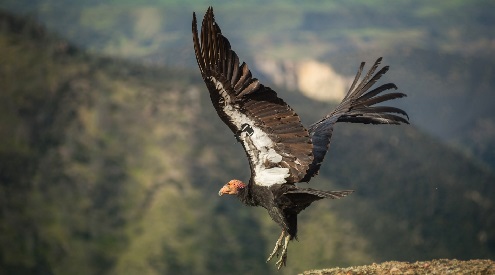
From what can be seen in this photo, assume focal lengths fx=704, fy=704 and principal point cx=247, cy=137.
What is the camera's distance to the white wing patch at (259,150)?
16.3 metres

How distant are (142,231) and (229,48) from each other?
127m

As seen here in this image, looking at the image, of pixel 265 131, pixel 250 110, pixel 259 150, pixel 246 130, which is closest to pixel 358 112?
pixel 259 150

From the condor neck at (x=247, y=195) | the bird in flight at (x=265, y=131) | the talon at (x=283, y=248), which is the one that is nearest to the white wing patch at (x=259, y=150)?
the bird in flight at (x=265, y=131)

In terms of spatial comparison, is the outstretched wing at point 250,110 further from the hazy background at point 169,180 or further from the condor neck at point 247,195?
the hazy background at point 169,180

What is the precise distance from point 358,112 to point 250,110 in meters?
5.85

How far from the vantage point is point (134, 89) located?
553ft

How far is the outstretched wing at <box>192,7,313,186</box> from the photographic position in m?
15.7

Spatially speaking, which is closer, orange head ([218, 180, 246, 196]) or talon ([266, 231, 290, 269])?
talon ([266, 231, 290, 269])

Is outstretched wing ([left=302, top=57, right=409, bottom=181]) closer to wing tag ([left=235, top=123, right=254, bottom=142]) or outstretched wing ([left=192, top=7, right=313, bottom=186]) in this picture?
outstretched wing ([left=192, top=7, right=313, bottom=186])

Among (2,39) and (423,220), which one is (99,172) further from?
(423,220)

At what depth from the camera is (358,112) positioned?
69.2 feet

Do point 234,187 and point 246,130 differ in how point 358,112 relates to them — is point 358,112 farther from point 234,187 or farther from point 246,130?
point 246,130

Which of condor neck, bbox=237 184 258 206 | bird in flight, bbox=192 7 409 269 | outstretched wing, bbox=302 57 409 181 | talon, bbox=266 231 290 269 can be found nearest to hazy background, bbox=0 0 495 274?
outstretched wing, bbox=302 57 409 181

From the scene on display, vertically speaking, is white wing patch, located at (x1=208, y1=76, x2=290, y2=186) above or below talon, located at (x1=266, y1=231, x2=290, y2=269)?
above
